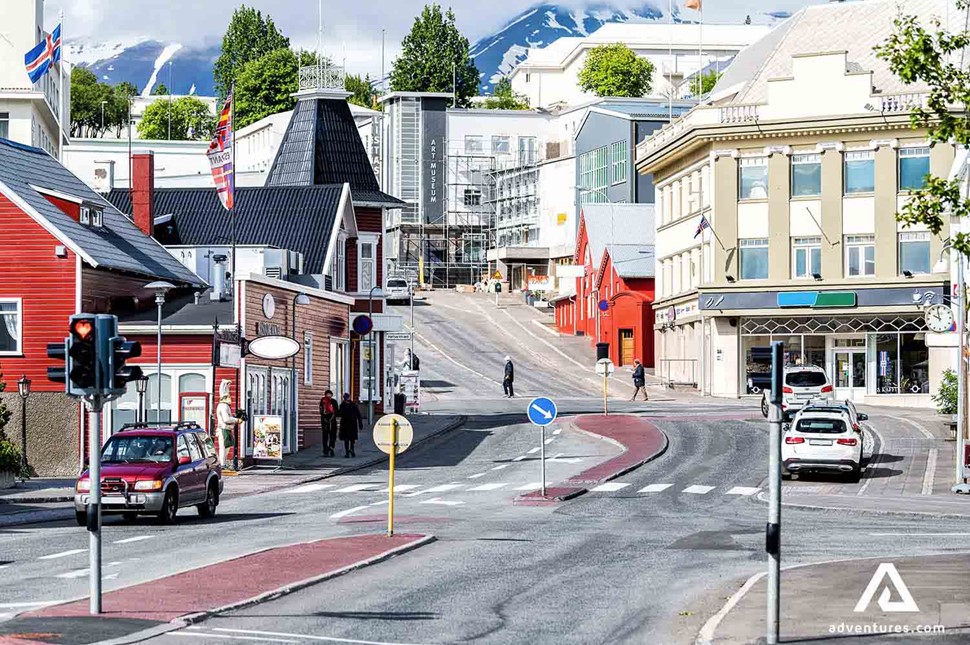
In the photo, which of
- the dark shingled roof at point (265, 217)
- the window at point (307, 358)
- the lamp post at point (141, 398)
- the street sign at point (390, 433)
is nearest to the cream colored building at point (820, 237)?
the dark shingled roof at point (265, 217)

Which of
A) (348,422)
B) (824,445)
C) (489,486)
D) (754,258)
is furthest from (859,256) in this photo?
(489,486)

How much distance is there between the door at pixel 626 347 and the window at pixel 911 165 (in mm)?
21278

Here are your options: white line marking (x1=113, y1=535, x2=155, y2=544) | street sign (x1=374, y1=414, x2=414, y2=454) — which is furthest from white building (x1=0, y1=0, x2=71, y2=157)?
street sign (x1=374, y1=414, x2=414, y2=454)

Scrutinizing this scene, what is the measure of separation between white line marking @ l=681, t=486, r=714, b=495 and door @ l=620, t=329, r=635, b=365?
1974 inches

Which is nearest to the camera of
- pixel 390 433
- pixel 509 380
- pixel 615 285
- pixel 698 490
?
pixel 390 433

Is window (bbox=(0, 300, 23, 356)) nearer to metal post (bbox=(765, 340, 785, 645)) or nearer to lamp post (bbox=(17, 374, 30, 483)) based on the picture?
lamp post (bbox=(17, 374, 30, 483))

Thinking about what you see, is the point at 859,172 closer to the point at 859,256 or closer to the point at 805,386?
the point at 859,256

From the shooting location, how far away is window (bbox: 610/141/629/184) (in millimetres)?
111688

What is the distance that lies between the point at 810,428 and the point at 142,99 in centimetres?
16635

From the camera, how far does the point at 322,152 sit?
6800cm

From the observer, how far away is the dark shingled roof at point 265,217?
6134 centimetres

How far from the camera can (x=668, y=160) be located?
8400 cm

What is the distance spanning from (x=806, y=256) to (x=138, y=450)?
4881cm

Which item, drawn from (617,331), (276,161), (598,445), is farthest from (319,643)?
(617,331)
